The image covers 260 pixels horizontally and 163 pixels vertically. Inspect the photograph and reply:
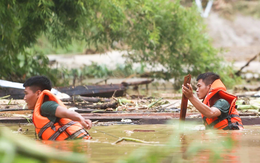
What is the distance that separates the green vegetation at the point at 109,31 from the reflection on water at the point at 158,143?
4683mm

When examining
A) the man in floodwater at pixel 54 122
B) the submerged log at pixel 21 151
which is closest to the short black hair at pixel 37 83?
the man in floodwater at pixel 54 122

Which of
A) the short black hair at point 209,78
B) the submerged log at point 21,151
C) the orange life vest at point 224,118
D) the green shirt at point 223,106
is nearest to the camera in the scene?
the submerged log at point 21,151

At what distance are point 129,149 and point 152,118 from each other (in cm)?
288

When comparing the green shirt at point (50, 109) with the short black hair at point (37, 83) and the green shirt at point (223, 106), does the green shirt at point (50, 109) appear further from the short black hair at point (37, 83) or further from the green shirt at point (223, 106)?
the green shirt at point (223, 106)

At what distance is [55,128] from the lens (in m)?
3.93

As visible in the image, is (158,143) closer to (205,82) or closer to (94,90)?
(205,82)

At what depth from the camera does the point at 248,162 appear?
8.46 feet

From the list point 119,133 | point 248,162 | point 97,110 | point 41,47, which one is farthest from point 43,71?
point 41,47

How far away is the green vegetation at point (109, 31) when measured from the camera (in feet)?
31.8

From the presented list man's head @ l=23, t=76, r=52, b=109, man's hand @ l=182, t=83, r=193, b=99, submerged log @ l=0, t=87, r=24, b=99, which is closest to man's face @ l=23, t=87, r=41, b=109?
man's head @ l=23, t=76, r=52, b=109

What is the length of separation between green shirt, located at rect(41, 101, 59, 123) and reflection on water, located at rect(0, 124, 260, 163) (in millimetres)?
331

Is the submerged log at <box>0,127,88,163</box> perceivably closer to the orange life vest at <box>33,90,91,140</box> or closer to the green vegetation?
the orange life vest at <box>33,90,91,140</box>

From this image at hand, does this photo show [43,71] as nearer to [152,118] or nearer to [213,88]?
[152,118]

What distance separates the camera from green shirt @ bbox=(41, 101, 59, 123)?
3.85 m
